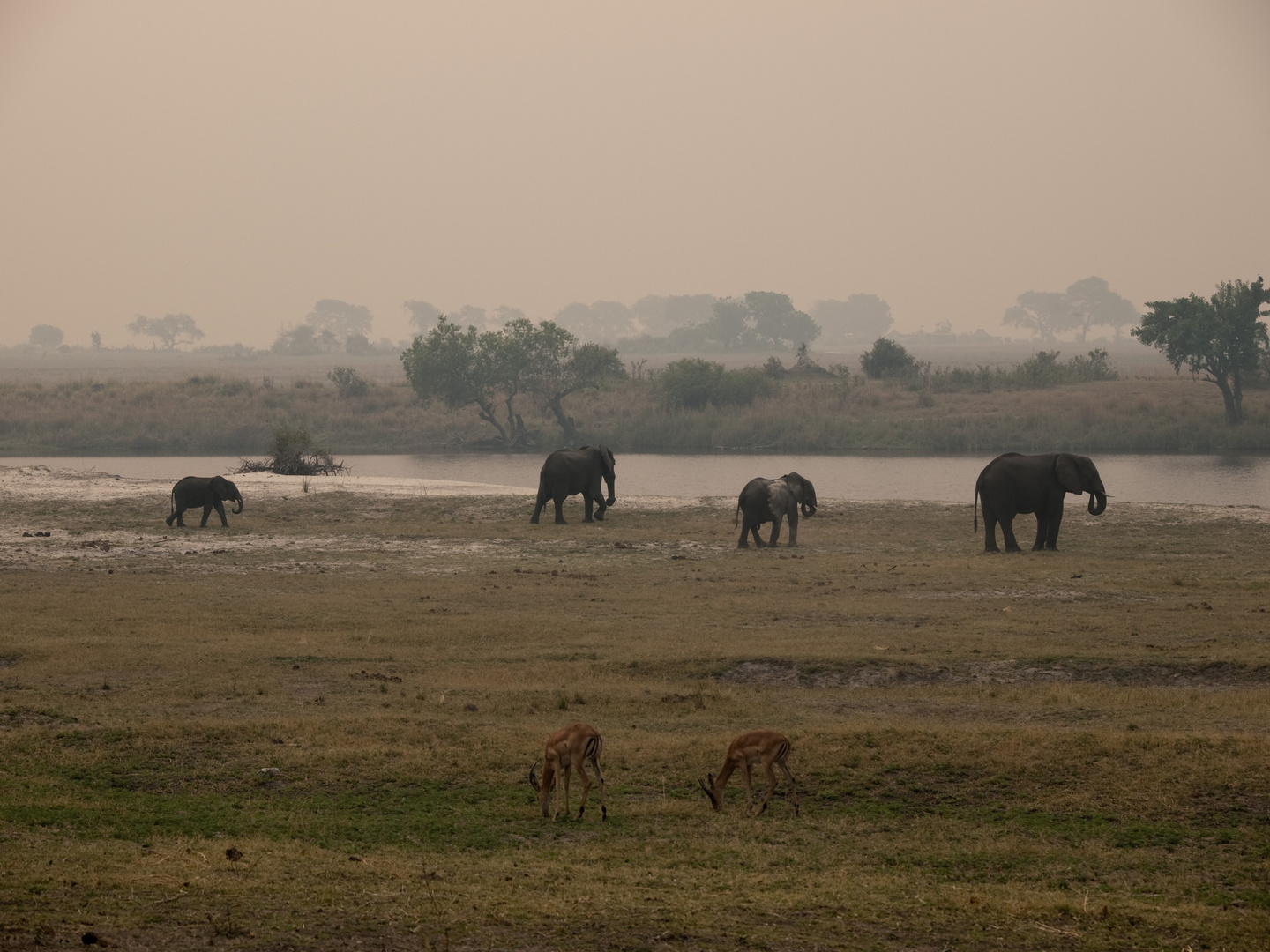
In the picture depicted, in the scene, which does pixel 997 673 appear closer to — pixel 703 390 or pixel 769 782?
pixel 769 782

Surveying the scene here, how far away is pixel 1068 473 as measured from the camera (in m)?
30.1

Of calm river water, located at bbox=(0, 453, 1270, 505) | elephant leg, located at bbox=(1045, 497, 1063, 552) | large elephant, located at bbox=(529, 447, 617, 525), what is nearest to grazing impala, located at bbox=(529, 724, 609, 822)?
elephant leg, located at bbox=(1045, 497, 1063, 552)

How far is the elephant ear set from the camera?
3002cm

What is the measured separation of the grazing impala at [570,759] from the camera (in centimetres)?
1084

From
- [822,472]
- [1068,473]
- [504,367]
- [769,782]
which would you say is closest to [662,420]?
[504,367]

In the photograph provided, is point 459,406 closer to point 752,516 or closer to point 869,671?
point 752,516

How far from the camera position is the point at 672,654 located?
739 inches

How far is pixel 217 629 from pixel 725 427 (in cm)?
5992

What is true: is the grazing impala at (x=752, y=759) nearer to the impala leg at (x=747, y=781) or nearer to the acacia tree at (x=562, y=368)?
the impala leg at (x=747, y=781)

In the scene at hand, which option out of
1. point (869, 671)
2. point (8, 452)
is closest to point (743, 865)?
point (869, 671)

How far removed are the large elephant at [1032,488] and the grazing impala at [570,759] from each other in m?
20.2

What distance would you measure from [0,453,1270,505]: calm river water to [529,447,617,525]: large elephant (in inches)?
296

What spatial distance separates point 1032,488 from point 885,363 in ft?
198

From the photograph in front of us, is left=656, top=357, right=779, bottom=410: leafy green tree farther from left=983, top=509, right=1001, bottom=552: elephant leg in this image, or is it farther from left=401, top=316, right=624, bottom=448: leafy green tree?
left=983, top=509, right=1001, bottom=552: elephant leg
